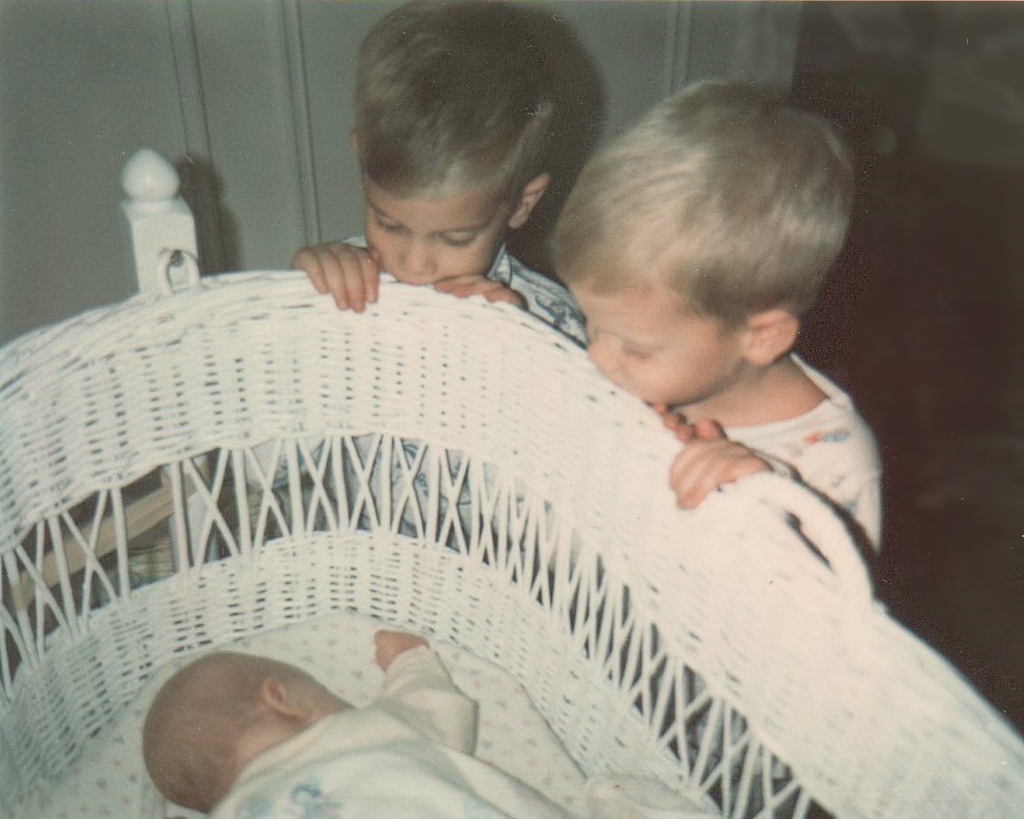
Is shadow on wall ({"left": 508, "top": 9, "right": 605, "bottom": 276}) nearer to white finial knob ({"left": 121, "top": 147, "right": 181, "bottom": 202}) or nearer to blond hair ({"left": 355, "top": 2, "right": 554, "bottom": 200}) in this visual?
blond hair ({"left": 355, "top": 2, "right": 554, "bottom": 200})

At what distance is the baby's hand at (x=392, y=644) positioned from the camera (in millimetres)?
901

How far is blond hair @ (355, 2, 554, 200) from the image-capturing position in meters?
0.77

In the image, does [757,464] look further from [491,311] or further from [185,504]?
[185,504]

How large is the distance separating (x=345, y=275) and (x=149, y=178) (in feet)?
0.58

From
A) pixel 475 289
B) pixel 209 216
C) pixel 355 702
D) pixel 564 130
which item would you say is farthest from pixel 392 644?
pixel 564 130

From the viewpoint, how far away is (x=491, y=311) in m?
0.76

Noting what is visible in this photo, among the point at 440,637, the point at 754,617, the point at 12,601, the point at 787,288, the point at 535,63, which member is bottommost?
the point at 440,637

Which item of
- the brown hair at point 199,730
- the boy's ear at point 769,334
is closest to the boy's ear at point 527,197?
the boy's ear at point 769,334

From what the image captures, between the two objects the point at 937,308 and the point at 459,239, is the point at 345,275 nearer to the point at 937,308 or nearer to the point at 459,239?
the point at 459,239

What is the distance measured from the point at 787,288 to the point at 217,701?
0.59 metres

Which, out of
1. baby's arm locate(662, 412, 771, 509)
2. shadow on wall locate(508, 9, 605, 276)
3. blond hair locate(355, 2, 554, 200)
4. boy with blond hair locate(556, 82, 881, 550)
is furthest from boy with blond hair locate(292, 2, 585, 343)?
shadow on wall locate(508, 9, 605, 276)

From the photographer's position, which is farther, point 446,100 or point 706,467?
point 446,100

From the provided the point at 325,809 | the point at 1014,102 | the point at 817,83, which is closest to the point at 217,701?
the point at 325,809

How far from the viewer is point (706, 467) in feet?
1.85
